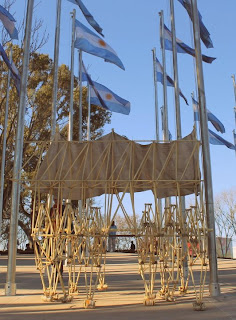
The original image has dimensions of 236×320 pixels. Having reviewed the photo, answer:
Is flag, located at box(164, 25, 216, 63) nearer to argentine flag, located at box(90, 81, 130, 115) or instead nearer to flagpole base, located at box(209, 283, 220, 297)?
argentine flag, located at box(90, 81, 130, 115)

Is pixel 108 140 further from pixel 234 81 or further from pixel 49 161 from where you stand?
pixel 234 81

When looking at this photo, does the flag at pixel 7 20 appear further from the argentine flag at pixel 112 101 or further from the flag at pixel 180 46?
the flag at pixel 180 46

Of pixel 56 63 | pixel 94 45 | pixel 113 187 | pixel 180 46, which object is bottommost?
pixel 113 187

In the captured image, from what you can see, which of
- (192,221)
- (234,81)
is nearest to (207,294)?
(192,221)

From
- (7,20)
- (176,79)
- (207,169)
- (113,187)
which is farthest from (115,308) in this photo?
(176,79)

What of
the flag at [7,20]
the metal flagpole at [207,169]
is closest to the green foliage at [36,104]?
the flag at [7,20]

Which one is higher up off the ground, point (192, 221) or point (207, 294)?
point (192, 221)

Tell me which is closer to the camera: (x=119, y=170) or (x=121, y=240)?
(x=119, y=170)

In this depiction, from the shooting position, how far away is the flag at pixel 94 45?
15.2 m

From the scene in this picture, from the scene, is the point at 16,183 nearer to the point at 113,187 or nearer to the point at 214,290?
the point at 113,187

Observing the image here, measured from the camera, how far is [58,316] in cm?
691

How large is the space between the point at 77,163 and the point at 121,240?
164 feet

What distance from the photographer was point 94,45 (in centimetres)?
1553

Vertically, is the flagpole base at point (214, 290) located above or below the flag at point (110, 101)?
below
